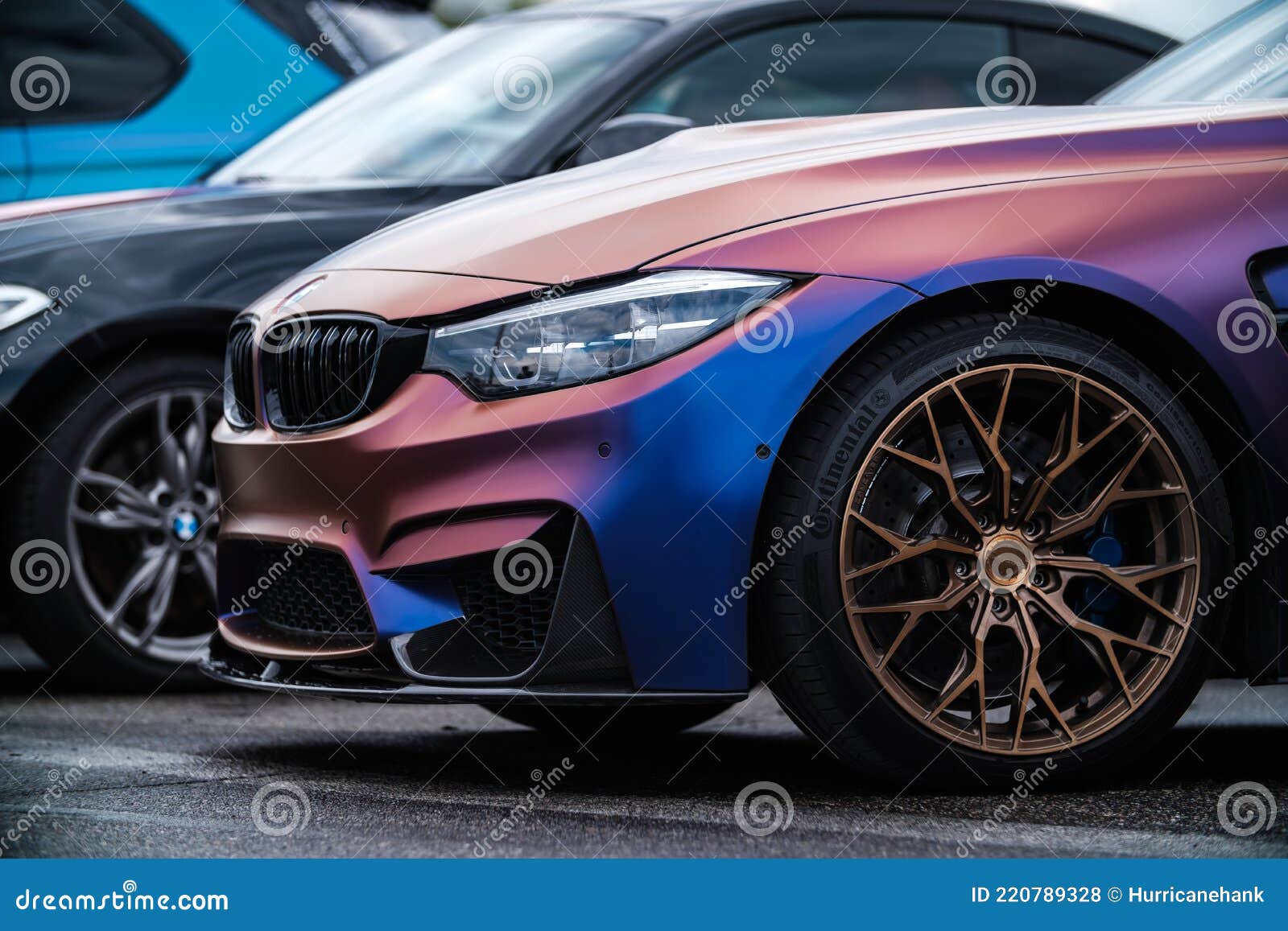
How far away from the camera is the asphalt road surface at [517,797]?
9.39 feet

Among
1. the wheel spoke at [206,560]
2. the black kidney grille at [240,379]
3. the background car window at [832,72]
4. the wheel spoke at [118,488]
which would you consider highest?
the background car window at [832,72]

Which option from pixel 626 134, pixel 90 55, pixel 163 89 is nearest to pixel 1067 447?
pixel 626 134

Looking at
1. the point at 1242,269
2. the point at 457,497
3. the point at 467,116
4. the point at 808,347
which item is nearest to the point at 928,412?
the point at 808,347

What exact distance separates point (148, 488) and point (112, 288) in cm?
58

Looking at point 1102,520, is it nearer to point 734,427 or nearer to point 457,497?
point 734,427

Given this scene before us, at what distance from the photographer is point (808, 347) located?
3.01 m

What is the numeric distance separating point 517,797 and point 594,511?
68 centimetres

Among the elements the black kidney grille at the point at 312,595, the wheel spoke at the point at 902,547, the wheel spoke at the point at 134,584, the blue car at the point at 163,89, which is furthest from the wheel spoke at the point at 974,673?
the blue car at the point at 163,89

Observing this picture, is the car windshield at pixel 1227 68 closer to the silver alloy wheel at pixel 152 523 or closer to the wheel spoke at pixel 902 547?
the wheel spoke at pixel 902 547

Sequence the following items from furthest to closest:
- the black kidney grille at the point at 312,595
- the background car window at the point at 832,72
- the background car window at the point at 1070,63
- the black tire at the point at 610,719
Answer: the background car window at the point at 1070,63 → the background car window at the point at 832,72 → the black tire at the point at 610,719 → the black kidney grille at the point at 312,595

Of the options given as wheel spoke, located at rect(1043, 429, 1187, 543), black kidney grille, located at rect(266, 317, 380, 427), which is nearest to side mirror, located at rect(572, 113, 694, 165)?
black kidney grille, located at rect(266, 317, 380, 427)

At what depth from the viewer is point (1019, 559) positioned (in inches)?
123

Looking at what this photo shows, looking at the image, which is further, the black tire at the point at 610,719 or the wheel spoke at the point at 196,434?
the wheel spoke at the point at 196,434

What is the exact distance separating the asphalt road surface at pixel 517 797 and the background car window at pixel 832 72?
1.82 metres
